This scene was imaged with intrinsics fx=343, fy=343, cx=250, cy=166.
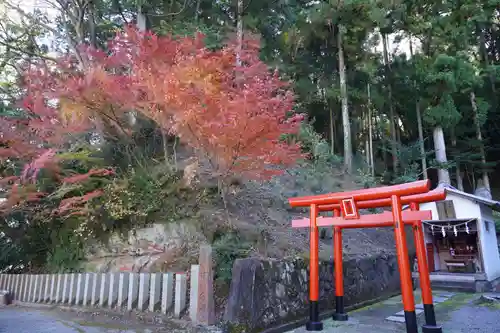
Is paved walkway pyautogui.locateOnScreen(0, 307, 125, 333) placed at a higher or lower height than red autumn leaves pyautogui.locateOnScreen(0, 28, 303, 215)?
lower

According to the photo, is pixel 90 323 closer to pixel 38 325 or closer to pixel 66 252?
pixel 38 325

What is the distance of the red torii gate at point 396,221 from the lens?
183 inches

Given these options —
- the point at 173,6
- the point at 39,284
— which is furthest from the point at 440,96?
the point at 39,284

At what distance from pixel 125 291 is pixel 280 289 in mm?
2397

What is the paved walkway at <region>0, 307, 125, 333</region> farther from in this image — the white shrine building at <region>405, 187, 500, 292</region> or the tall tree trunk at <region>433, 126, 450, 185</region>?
the tall tree trunk at <region>433, 126, 450, 185</region>

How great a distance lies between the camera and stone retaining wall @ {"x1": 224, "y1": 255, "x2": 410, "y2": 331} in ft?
15.4

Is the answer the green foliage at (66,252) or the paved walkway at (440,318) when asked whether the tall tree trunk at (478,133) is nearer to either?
the paved walkway at (440,318)

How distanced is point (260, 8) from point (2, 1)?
8.25 metres

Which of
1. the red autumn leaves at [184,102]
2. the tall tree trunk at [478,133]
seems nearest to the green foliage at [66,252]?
the red autumn leaves at [184,102]

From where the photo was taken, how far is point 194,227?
270 inches

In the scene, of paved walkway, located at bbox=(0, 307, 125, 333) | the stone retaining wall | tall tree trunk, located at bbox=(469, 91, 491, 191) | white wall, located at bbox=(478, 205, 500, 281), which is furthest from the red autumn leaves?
tall tree trunk, located at bbox=(469, 91, 491, 191)

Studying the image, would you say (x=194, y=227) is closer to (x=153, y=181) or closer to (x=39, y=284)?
(x=153, y=181)

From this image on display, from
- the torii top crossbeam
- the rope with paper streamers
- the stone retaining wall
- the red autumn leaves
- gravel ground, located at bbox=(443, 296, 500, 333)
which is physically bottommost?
gravel ground, located at bbox=(443, 296, 500, 333)

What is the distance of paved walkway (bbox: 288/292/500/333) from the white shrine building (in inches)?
70.3
